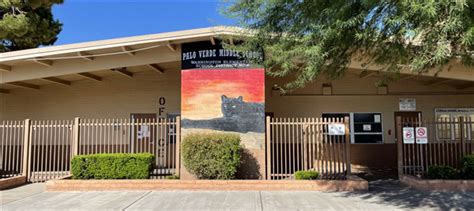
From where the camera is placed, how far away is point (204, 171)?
1121cm

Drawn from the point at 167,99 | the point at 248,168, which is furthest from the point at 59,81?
the point at 248,168

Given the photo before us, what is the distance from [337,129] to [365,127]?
5.14m

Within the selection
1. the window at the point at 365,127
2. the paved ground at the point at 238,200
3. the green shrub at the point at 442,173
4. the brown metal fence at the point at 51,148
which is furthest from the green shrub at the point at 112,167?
the window at the point at 365,127

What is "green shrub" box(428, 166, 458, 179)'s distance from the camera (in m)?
11.0

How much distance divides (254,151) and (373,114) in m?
6.84

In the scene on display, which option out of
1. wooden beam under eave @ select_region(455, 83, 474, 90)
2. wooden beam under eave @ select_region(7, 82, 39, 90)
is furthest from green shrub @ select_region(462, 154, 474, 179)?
wooden beam under eave @ select_region(7, 82, 39, 90)

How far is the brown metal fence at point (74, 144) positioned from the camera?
12.9 m

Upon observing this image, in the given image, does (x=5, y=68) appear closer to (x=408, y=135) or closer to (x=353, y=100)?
(x=353, y=100)

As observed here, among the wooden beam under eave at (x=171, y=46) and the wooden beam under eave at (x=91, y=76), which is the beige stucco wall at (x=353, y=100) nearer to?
the wooden beam under eave at (x=171, y=46)

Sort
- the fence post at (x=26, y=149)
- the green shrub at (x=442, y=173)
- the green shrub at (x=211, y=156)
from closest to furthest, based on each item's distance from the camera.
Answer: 1. the green shrub at (x=442, y=173)
2. the green shrub at (x=211, y=156)
3. the fence post at (x=26, y=149)

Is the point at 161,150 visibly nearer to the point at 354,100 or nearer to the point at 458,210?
the point at 354,100

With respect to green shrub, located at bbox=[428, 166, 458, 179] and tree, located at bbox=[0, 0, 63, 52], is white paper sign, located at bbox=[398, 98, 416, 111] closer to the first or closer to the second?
green shrub, located at bbox=[428, 166, 458, 179]

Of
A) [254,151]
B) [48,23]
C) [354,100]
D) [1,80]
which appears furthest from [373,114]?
[48,23]

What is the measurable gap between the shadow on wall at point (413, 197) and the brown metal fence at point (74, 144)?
5647 mm
